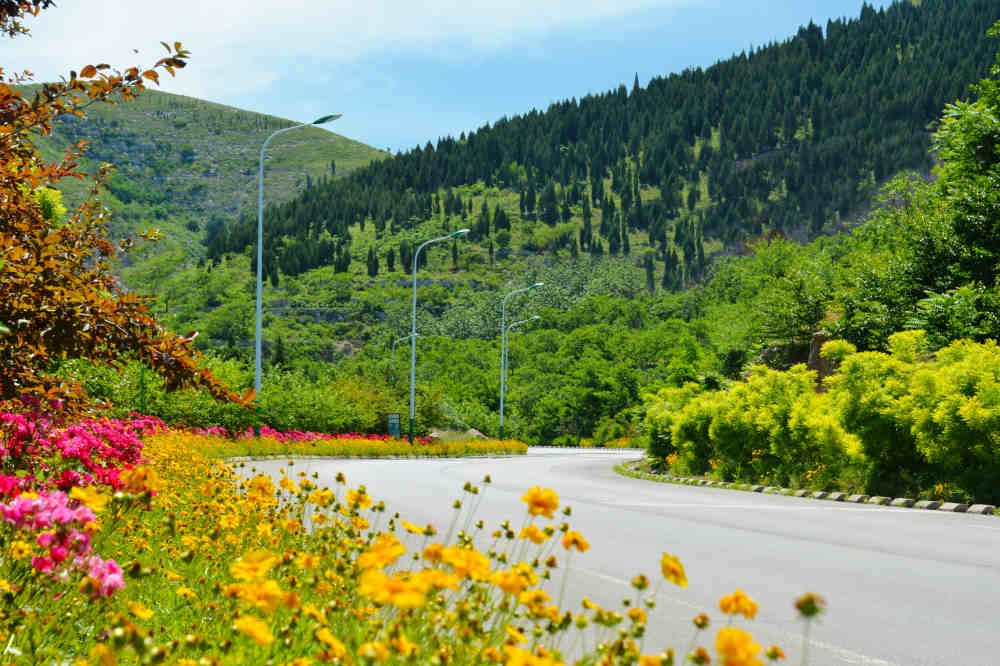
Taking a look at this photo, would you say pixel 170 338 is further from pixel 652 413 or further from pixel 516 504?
pixel 652 413

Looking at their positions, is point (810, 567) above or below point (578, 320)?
below

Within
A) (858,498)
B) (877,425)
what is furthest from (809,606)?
(858,498)

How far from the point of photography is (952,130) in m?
28.0

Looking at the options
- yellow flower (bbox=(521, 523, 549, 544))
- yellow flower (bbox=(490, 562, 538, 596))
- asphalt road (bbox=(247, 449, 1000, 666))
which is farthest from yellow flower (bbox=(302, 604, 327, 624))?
asphalt road (bbox=(247, 449, 1000, 666))

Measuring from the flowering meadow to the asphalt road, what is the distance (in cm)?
81

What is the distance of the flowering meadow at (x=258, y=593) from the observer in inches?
100

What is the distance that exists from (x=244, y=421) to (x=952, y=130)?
27083 mm

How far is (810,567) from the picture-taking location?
29.5ft

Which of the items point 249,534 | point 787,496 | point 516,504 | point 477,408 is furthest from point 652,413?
point 477,408

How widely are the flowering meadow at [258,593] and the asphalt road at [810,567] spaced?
2.65 ft

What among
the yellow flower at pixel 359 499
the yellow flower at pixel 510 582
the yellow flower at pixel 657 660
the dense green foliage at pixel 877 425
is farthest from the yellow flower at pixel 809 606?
the dense green foliage at pixel 877 425

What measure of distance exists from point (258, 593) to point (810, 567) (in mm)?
7467

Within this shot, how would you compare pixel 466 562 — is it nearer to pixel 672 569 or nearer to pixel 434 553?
pixel 434 553

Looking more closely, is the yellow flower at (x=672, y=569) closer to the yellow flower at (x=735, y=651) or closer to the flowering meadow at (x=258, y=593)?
the flowering meadow at (x=258, y=593)
